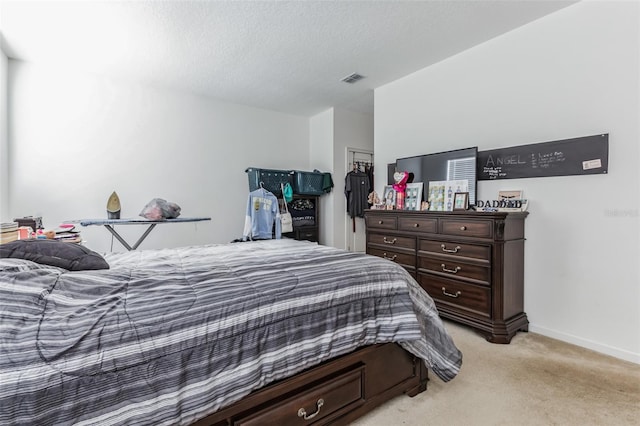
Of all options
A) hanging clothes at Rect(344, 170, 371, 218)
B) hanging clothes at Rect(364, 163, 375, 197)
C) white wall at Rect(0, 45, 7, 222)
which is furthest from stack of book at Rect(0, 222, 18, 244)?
hanging clothes at Rect(364, 163, 375, 197)

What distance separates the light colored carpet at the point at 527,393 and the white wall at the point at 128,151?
3.60m

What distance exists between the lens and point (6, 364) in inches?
28.6

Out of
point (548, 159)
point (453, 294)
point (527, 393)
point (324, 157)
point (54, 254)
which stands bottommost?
point (527, 393)

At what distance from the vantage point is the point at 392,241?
3135 millimetres

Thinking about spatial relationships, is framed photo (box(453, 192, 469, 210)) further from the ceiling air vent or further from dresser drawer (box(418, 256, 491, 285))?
the ceiling air vent

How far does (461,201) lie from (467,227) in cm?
44

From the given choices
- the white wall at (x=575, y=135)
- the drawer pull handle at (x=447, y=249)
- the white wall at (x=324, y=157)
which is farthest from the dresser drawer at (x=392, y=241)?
the white wall at (x=324, y=157)

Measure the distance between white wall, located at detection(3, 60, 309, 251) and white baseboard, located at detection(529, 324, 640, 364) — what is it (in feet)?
12.8

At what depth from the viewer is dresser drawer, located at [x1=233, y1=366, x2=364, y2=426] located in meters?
1.11

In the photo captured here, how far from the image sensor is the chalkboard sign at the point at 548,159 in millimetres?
2182

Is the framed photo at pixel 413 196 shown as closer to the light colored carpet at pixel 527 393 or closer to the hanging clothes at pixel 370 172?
the light colored carpet at pixel 527 393

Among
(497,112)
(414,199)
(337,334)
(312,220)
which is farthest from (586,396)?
(312,220)

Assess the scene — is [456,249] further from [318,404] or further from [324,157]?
[324,157]

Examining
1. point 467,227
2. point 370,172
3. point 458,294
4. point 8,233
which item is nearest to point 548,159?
point 467,227
